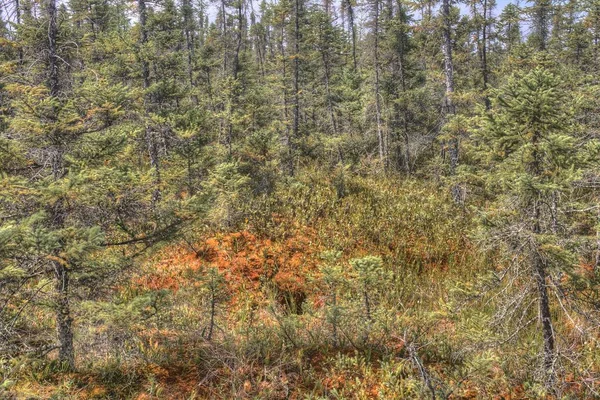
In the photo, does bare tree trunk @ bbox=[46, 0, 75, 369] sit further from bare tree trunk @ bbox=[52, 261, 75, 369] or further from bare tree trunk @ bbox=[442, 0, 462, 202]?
bare tree trunk @ bbox=[442, 0, 462, 202]

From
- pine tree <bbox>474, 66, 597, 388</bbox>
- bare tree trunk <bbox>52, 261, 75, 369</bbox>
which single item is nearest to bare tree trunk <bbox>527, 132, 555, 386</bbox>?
pine tree <bbox>474, 66, 597, 388</bbox>

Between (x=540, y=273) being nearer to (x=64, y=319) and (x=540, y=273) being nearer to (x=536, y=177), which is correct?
(x=536, y=177)

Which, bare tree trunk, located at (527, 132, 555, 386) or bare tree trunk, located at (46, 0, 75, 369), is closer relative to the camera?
bare tree trunk, located at (527, 132, 555, 386)

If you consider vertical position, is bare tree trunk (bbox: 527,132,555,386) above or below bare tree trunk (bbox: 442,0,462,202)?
below

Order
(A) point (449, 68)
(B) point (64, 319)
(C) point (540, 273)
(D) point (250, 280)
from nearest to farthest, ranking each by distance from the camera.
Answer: (C) point (540, 273), (B) point (64, 319), (D) point (250, 280), (A) point (449, 68)

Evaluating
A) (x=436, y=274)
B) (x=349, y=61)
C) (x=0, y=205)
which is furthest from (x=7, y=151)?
(x=349, y=61)

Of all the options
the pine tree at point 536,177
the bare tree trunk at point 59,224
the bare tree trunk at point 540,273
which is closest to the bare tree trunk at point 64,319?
the bare tree trunk at point 59,224

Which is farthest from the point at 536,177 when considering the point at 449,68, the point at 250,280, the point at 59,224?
the point at 449,68

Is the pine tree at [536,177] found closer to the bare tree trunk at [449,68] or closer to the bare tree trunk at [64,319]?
the bare tree trunk at [64,319]

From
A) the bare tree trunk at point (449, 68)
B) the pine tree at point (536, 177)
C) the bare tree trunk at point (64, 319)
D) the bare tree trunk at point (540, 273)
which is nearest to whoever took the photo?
the pine tree at point (536, 177)

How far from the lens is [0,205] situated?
16.5 feet

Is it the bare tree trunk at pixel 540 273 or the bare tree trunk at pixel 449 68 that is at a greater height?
the bare tree trunk at pixel 449 68

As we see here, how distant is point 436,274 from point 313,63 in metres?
20.7

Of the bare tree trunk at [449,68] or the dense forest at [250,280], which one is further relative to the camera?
the bare tree trunk at [449,68]
